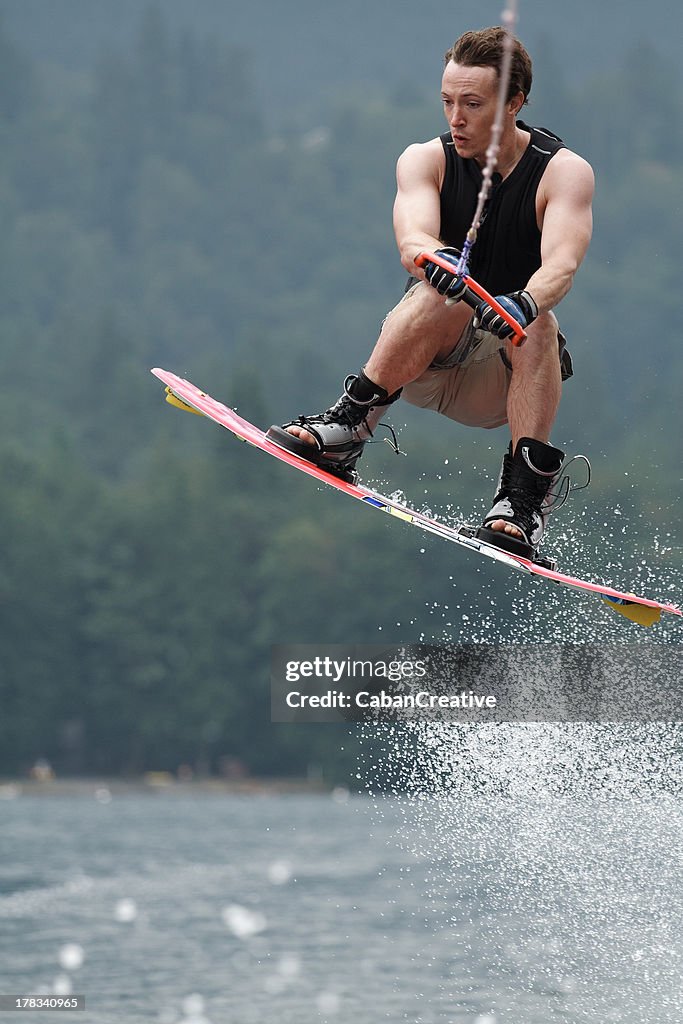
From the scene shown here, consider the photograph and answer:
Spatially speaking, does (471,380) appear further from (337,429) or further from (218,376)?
(218,376)

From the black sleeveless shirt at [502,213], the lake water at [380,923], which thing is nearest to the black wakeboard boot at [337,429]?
the black sleeveless shirt at [502,213]

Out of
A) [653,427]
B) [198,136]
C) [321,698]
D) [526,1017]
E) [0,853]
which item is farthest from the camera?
[198,136]

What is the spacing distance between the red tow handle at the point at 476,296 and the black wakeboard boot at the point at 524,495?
90 cm

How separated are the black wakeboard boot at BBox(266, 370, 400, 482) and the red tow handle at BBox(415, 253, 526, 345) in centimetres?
105

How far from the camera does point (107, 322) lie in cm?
11400

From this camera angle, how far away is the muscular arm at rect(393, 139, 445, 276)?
7.74 metres

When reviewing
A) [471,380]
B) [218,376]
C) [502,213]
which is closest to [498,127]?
[502,213]

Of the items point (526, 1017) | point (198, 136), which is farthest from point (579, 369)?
point (198, 136)

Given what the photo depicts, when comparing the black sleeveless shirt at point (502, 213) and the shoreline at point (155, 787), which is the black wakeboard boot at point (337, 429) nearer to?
the black sleeveless shirt at point (502, 213)

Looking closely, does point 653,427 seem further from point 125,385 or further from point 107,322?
point 107,322

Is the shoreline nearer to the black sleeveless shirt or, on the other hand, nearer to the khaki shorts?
the khaki shorts

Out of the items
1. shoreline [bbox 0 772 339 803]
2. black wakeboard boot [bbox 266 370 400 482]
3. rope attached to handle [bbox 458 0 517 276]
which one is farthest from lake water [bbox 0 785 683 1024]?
shoreline [bbox 0 772 339 803]

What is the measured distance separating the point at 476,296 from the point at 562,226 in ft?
1.92

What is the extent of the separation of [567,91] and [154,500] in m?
80.6
